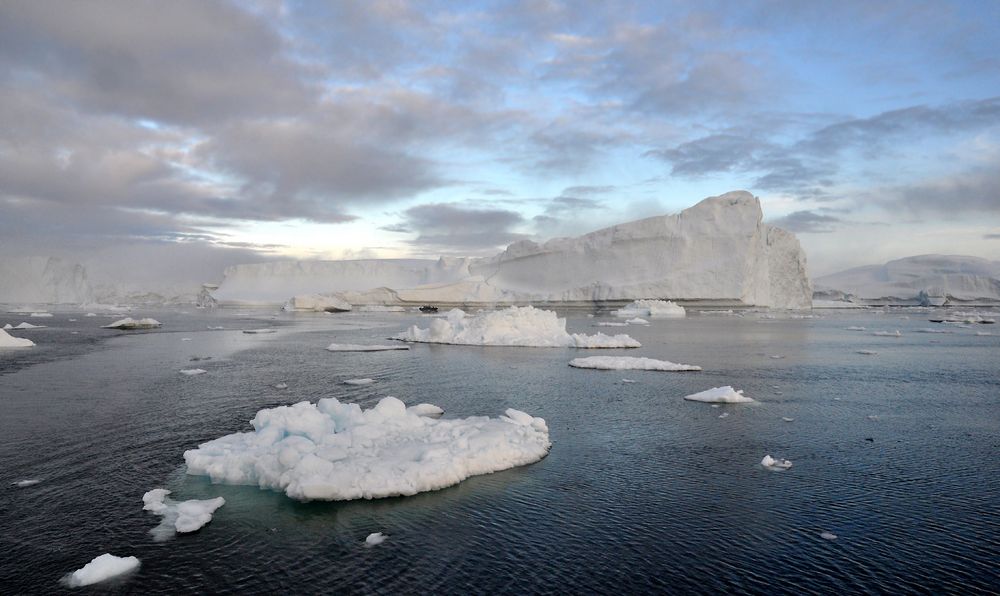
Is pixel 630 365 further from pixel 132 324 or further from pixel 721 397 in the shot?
pixel 132 324

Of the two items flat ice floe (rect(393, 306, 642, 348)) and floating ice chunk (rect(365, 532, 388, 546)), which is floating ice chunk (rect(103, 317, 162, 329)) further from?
floating ice chunk (rect(365, 532, 388, 546))

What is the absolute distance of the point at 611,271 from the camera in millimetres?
44531

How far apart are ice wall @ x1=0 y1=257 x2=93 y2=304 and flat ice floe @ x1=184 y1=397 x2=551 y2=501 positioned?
82011mm

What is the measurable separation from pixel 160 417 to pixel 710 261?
123 ft

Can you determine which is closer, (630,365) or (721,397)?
(721,397)

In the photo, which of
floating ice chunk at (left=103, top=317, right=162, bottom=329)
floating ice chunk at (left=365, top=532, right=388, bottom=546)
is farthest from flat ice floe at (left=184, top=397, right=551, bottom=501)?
floating ice chunk at (left=103, top=317, right=162, bottom=329)

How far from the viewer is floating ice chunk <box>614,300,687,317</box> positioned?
39.2 m

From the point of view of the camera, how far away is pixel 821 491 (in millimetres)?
5500

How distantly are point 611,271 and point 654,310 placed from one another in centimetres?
639

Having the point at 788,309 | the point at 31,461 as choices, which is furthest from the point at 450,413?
the point at 788,309

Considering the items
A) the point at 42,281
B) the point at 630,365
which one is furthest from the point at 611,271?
the point at 42,281

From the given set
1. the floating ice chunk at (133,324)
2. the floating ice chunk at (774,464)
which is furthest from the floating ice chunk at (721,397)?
the floating ice chunk at (133,324)

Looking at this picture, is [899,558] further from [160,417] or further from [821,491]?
[160,417]

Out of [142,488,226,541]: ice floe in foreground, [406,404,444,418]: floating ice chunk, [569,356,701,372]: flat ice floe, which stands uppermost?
[569,356,701,372]: flat ice floe
